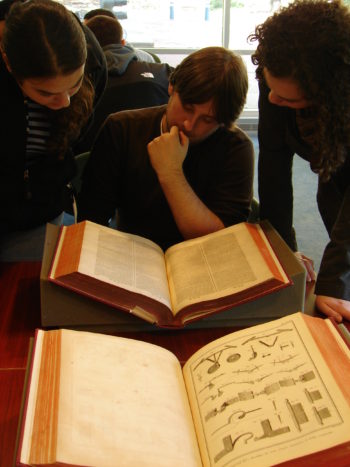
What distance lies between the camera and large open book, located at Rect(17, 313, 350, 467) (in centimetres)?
61

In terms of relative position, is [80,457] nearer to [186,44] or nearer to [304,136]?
[304,136]

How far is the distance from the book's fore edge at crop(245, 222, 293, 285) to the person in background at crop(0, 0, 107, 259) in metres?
0.48

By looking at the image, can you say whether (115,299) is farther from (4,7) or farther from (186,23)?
(186,23)

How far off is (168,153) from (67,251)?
442 mm

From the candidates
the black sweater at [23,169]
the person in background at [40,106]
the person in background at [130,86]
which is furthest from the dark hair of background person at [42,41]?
the person in background at [130,86]

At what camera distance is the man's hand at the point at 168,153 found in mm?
1305

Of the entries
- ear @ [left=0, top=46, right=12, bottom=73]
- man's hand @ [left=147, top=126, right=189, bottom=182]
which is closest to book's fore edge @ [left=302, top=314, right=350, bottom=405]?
man's hand @ [left=147, top=126, right=189, bottom=182]

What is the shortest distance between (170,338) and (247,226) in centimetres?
33

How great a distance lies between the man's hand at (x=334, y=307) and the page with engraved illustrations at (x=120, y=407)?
355 mm

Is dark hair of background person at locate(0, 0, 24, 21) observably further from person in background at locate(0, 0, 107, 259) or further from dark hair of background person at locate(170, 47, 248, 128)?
dark hair of background person at locate(170, 47, 248, 128)

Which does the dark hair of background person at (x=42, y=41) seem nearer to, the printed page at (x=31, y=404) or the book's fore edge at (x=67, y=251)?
the book's fore edge at (x=67, y=251)

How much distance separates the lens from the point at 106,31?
267 cm

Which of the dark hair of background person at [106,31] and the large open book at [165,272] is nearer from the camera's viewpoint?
the large open book at [165,272]

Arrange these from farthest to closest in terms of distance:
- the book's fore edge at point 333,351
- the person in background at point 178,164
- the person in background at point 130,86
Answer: the person in background at point 130,86, the person in background at point 178,164, the book's fore edge at point 333,351
